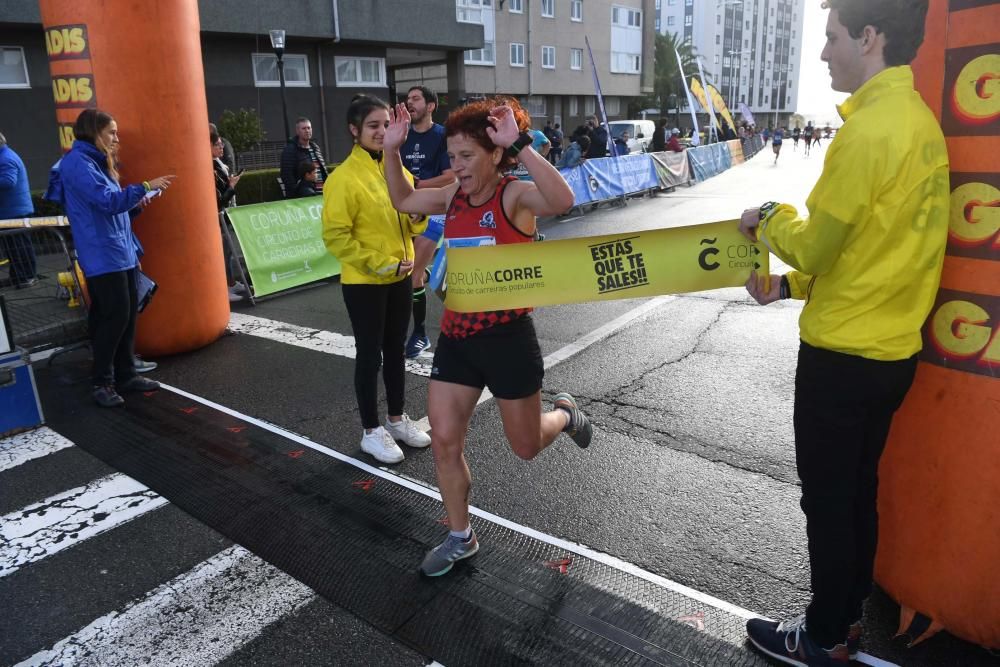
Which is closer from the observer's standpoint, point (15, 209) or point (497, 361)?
point (497, 361)

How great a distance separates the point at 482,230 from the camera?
9.98 ft

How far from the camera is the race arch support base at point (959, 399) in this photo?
2287 millimetres

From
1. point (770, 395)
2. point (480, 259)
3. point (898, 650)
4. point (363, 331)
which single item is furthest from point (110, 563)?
point (770, 395)

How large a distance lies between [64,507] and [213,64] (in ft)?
70.4

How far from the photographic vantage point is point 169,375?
6180mm

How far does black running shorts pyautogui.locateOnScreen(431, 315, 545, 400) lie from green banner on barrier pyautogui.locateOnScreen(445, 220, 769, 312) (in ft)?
0.51

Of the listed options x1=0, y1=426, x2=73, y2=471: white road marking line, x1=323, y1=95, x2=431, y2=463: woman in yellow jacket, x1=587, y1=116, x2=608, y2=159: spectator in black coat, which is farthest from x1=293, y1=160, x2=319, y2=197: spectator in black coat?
x1=587, y1=116, x2=608, y2=159: spectator in black coat

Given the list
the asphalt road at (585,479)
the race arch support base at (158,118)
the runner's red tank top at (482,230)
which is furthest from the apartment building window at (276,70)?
the runner's red tank top at (482,230)

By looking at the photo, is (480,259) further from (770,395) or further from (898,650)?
(770,395)

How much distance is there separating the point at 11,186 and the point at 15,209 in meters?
0.32

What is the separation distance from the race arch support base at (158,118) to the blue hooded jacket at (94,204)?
963 mm

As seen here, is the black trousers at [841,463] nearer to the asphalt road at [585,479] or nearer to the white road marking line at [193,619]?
the asphalt road at [585,479]

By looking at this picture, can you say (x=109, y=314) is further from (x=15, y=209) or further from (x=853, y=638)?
(x=853, y=638)

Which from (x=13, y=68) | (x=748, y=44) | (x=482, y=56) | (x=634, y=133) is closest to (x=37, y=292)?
(x=13, y=68)
